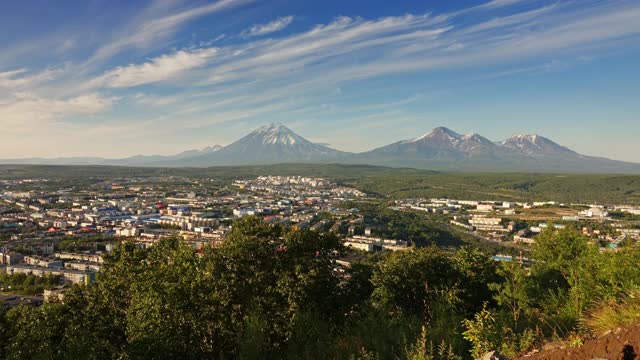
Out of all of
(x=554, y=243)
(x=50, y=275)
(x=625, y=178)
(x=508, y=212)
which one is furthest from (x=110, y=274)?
(x=625, y=178)

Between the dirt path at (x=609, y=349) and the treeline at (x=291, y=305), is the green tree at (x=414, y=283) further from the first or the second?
the dirt path at (x=609, y=349)

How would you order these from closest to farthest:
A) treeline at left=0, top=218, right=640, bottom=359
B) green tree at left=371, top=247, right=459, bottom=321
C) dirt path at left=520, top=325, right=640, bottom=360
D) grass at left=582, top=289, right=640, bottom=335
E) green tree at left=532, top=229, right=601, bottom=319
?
dirt path at left=520, top=325, right=640, bottom=360 → grass at left=582, top=289, right=640, bottom=335 → treeline at left=0, top=218, right=640, bottom=359 → green tree at left=532, top=229, right=601, bottom=319 → green tree at left=371, top=247, right=459, bottom=321

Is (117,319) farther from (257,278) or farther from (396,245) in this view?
(396,245)

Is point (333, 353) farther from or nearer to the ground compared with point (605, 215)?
farther from the ground

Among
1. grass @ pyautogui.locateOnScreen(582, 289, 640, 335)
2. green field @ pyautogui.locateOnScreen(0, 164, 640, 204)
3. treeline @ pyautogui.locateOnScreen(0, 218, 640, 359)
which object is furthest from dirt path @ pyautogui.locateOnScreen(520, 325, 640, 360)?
green field @ pyautogui.locateOnScreen(0, 164, 640, 204)

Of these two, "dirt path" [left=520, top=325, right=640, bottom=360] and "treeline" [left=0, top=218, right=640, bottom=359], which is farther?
"treeline" [left=0, top=218, right=640, bottom=359]

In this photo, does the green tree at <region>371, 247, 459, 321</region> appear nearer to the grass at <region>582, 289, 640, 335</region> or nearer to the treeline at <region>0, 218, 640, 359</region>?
the treeline at <region>0, 218, 640, 359</region>

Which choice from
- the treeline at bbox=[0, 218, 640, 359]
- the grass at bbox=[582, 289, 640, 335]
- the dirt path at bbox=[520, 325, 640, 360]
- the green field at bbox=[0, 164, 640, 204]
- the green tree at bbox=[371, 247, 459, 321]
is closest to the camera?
the dirt path at bbox=[520, 325, 640, 360]

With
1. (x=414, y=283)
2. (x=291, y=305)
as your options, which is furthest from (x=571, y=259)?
(x=291, y=305)
